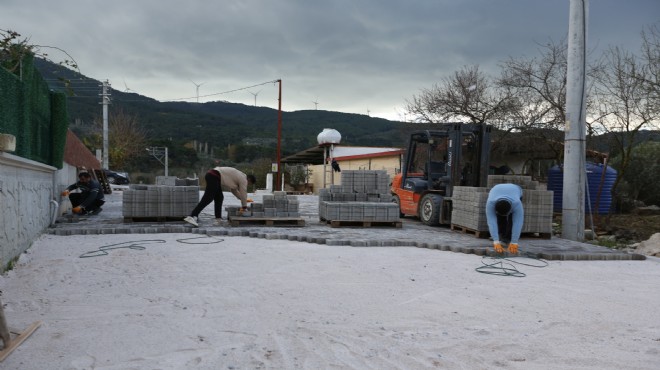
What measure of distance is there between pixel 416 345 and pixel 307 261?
12.6 ft

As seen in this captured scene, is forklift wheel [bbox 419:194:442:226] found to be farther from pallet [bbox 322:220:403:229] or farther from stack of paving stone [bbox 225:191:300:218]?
stack of paving stone [bbox 225:191:300:218]

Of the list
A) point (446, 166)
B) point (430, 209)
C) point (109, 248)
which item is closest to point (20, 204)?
point (109, 248)

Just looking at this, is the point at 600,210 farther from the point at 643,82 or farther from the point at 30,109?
the point at 30,109

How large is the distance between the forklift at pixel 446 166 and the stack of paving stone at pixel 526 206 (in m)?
1.38

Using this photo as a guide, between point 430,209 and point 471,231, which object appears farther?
point 430,209

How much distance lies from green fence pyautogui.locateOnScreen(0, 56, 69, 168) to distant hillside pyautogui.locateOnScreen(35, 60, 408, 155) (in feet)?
169

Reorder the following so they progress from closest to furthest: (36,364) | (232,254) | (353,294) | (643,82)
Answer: (36,364)
(353,294)
(232,254)
(643,82)

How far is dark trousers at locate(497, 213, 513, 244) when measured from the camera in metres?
9.28

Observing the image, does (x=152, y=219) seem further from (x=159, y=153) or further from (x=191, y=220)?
(x=159, y=153)

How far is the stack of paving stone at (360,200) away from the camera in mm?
12141

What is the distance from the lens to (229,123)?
8694 cm

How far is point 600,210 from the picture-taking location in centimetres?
1563

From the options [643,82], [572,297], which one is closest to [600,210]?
[643,82]

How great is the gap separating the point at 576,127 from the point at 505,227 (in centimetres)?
318
